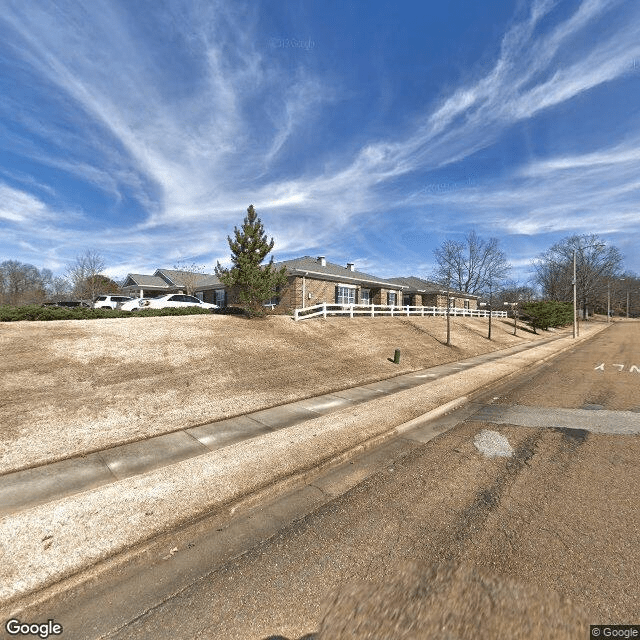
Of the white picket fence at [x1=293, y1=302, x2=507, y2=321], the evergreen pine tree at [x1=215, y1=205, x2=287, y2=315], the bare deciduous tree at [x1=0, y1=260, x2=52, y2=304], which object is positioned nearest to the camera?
the evergreen pine tree at [x1=215, y1=205, x2=287, y2=315]

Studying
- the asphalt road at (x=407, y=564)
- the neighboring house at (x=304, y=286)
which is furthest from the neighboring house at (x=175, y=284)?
the asphalt road at (x=407, y=564)

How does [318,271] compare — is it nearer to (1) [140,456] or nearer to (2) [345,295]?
(2) [345,295]

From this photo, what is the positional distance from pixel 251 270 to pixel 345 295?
15.1 m

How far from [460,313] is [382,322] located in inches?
668

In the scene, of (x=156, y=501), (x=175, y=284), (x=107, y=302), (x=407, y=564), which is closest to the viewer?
(x=407, y=564)

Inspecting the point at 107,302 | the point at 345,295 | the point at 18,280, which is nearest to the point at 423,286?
the point at 345,295

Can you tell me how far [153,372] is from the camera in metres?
9.03

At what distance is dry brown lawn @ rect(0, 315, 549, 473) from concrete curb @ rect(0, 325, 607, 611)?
184cm

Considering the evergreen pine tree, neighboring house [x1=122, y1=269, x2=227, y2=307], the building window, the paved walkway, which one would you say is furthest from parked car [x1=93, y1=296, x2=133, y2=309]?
the paved walkway

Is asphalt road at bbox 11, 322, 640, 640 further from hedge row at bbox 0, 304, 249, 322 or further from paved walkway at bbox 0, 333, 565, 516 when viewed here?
hedge row at bbox 0, 304, 249, 322

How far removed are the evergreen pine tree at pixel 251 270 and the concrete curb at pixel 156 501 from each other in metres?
11.5

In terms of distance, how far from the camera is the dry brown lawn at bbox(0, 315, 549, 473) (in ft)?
19.5

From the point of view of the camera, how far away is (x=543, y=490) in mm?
4113

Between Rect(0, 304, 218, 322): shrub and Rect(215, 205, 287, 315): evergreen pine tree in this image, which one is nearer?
Rect(0, 304, 218, 322): shrub
